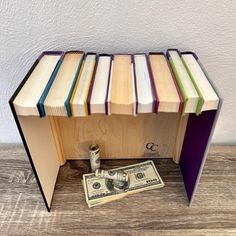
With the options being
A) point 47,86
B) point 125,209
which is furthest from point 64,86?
point 125,209

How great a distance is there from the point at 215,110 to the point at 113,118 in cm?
32

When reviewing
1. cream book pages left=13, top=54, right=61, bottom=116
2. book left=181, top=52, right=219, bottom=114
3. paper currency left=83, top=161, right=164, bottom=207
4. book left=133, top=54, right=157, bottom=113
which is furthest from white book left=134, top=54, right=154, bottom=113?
paper currency left=83, top=161, right=164, bottom=207

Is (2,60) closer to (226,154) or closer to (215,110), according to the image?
(215,110)

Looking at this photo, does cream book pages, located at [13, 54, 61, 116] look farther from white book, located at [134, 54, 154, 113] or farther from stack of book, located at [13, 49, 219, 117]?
white book, located at [134, 54, 154, 113]

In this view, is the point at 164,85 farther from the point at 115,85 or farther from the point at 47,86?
the point at 47,86

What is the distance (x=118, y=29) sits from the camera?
2.11ft

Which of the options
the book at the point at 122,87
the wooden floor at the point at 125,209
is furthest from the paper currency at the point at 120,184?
the book at the point at 122,87

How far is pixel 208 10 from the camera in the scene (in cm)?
61

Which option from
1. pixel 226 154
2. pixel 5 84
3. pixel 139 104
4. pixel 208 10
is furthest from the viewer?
pixel 226 154

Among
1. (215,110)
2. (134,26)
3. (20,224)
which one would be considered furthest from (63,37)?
(20,224)

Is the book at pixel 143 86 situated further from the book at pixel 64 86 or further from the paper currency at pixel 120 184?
the paper currency at pixel 120 184

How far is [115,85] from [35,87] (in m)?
0.18

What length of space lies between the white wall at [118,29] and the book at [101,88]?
0.23 feet

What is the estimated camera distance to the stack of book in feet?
1.66
